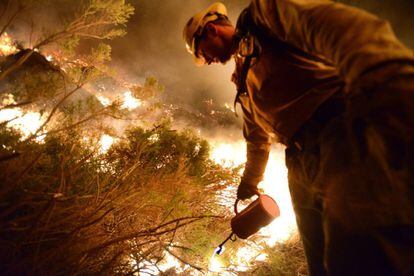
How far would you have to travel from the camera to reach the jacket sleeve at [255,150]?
266cm

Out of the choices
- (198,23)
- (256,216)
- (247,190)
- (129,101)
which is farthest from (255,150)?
(129,101)

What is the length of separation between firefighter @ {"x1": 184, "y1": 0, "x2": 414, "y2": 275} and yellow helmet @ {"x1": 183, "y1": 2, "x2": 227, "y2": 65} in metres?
0.42

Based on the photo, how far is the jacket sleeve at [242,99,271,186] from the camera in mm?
2662

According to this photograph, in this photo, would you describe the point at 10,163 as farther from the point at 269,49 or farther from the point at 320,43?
the point at 320,43

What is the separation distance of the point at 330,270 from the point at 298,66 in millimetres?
1179

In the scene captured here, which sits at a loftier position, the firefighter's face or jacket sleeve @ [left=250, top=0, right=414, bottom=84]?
the firefighter's face

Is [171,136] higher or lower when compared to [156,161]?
higher

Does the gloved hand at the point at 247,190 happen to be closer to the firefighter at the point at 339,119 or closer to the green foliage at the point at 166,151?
the firefighter at the point at 339,119

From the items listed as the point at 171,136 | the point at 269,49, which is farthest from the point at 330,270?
the point at 171,136

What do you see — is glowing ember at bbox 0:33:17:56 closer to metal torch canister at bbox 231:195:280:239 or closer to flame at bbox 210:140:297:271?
flame at bbox 210:140:297:271

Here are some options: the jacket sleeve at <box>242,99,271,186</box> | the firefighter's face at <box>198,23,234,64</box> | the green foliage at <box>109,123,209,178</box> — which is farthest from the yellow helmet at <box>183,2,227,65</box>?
the green foliage at <box>109,123,209,178</box>

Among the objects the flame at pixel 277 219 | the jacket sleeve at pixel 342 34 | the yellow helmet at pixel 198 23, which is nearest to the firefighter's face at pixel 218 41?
the yellow helmet at pixel 198 23

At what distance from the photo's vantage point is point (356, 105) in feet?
3.09

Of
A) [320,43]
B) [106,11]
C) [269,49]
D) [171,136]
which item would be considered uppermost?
[106,11]
